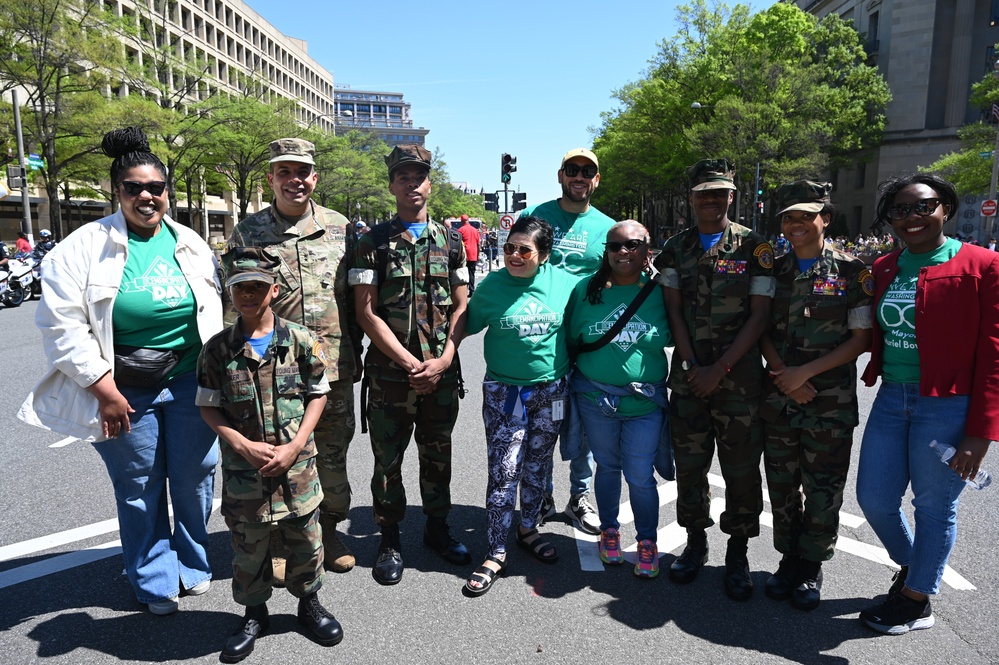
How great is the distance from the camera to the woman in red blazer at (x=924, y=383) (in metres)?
2.81

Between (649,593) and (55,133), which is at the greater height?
(55,133)

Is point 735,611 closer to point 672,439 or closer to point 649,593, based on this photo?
point 649,593

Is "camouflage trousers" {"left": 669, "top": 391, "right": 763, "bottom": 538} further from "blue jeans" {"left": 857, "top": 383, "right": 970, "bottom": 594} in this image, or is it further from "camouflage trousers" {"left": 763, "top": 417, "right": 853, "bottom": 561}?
"blue jeans" {"left": 857, "top": 383, "right": 970, "bottom": 594}

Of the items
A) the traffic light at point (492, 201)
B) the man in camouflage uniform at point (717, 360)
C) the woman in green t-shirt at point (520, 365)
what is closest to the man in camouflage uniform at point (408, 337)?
the woman in green t-shirt at point (520, 365)

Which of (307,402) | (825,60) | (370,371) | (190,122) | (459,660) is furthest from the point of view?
(825,60)

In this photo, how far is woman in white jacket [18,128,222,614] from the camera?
9.89ft

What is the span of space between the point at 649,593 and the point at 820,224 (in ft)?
7.05

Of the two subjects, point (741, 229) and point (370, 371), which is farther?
point (370, 371)

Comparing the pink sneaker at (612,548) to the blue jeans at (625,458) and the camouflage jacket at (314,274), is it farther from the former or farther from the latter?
the camouflage jacket at (314,274)

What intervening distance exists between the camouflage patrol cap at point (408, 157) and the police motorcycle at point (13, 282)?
658 inches

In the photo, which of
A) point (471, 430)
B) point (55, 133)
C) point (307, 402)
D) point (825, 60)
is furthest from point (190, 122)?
point (825, 60)

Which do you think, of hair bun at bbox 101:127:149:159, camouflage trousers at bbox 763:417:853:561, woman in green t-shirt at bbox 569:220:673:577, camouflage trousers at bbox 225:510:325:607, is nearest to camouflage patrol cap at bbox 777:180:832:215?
woman in green t-shirt at bbox 569:220:673:577

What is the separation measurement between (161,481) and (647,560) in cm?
268

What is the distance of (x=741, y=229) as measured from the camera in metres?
3.50
